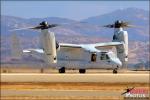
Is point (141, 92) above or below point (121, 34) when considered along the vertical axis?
below

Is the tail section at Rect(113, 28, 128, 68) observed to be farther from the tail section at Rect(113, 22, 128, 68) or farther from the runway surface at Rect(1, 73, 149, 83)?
the runway surface at Rect(1, 73, 149, 83)

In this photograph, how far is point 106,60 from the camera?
3632 inches

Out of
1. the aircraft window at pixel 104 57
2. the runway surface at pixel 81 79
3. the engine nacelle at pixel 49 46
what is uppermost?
the engine nacelle at pixel 49 46

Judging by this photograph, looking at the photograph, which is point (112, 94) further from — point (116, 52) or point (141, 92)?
point (116, 52)

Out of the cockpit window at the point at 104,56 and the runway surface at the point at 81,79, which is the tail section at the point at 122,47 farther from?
the runway surface at the point at 81,79

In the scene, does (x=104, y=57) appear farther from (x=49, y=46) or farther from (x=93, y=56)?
(x=49, y=46)

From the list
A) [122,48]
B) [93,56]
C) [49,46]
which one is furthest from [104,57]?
[49,46]

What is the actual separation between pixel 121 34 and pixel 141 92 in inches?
2507

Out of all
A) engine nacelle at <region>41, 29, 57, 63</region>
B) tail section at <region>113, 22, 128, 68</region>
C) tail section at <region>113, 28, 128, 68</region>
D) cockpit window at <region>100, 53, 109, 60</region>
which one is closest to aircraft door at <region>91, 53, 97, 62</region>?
cockpit window at <region>100, 53, 109, 60</region>

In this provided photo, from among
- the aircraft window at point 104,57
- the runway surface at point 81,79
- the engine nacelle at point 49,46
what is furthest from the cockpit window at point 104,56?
the runway surface at point 81,79

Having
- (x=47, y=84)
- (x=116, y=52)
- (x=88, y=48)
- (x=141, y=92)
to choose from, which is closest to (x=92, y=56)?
(x=88, y=48)

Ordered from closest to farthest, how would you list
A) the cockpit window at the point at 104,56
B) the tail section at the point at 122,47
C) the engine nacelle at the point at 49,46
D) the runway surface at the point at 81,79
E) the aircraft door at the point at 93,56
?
the runway surface at the point at 81,79, the engine nacelle at the point at 49,46, the cockpit window at the point at 104,56, the aircraft door at the point at 93,56, the tail section at the point at 122,47

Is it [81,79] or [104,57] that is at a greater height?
[104,57]

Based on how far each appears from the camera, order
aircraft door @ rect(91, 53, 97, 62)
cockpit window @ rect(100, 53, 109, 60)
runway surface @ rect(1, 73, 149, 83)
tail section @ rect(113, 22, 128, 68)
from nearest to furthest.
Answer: runway surface @ rect(1, 73, 149, 83)
cockpit window @ rect(100, 53, 109, 60)
aircraft door @ rect(91, 53, 97, 62)
tail section @ rect(113, 22, 128, 68)
